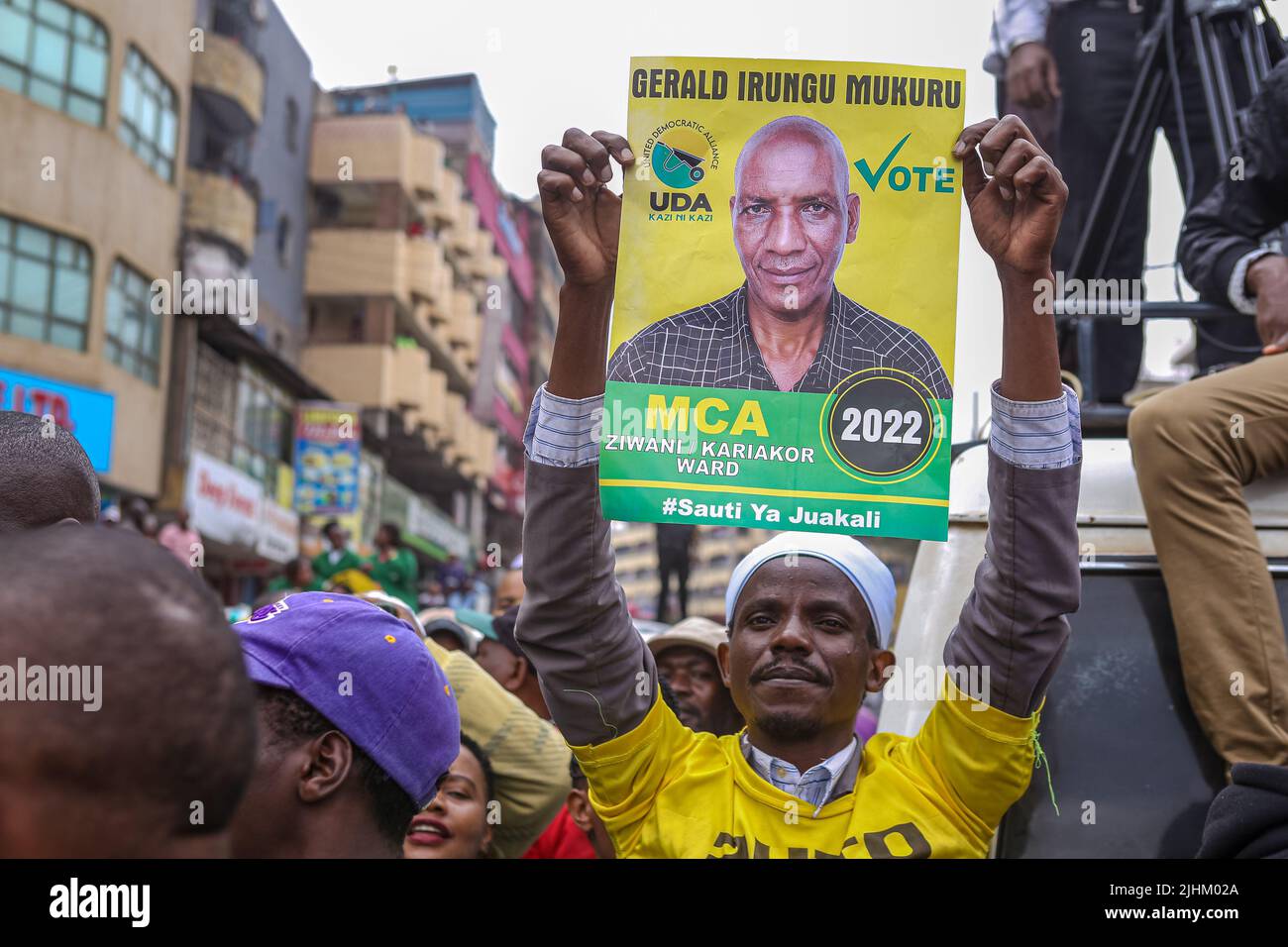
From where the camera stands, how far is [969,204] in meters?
2.19

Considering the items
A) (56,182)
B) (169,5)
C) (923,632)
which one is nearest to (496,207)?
(169,5)

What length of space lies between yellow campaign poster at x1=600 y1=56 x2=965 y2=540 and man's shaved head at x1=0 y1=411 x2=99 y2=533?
1.07 meters

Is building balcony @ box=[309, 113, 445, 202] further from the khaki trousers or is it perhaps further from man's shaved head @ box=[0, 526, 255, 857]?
man's shaved head @ box=[0, 526, 255, 857]

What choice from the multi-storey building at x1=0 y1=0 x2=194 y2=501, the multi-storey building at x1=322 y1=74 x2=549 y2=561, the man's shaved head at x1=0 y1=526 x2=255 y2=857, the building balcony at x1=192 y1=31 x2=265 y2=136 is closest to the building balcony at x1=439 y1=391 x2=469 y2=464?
the multi-storey building at x1=322 y1=74 x2=549 y2=561

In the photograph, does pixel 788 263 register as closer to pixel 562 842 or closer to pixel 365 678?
pixel 365 678

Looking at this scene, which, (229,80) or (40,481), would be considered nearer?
(40,481)

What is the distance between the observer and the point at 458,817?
9.96ft

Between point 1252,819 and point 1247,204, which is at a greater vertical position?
point 1247,204

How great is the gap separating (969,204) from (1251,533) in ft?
3.19

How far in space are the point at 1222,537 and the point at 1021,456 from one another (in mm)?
642

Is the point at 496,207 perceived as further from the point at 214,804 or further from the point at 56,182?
the point at 214,804

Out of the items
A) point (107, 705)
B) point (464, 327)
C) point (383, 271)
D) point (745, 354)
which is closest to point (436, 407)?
point (383, 271)

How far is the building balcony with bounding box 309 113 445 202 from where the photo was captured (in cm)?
3503

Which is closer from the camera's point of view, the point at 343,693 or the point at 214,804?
the point at 214,804
